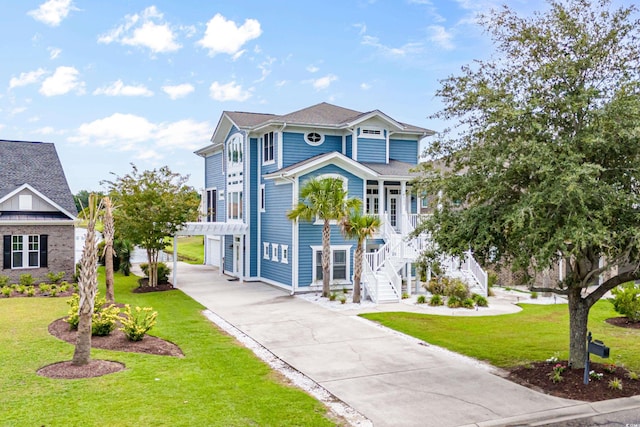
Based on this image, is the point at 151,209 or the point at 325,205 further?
the point at 151,209

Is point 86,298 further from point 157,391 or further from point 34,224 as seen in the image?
point 34,224

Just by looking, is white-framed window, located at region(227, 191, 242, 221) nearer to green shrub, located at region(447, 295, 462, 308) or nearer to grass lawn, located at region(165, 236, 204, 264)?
grass lawn, located at region(165, 236, 204, 264)

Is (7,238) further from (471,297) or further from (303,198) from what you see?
(471,297)

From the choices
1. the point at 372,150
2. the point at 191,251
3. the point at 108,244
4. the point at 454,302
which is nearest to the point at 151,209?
the point at 108,244

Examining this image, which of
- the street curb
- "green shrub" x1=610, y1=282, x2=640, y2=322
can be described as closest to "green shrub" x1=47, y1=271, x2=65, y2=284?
the street curb

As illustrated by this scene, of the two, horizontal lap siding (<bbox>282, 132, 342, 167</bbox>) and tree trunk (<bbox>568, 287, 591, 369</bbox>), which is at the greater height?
horizontal lap siding (<bbox>282, 132, 342, 167</bbox>)

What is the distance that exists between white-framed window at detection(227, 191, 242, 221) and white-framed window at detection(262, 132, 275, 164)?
2.75m

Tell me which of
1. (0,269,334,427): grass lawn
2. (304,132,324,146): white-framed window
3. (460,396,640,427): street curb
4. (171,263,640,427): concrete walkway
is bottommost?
(460,396,640,427): street curb

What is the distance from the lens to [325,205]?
20.4 meters

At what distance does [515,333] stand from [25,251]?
67.9ft

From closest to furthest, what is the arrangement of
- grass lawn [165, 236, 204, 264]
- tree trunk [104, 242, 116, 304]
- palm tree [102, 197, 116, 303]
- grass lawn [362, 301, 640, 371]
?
grass lawn [362, 301, 640, 371] < palm tree [102, 197, 116, 303] < tree trunk [104, 242, 116, 304] < grass lawn [165, 236, 204, 264]

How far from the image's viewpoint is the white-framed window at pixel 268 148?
25578mm

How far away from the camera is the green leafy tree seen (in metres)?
23.6

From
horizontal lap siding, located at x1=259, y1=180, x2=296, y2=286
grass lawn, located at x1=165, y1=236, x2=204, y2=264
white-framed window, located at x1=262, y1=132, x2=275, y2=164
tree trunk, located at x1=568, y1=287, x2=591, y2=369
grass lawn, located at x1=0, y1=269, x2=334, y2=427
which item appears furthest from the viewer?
grass lawn, located at x1=165, y1=236, x2=204, y2=264
